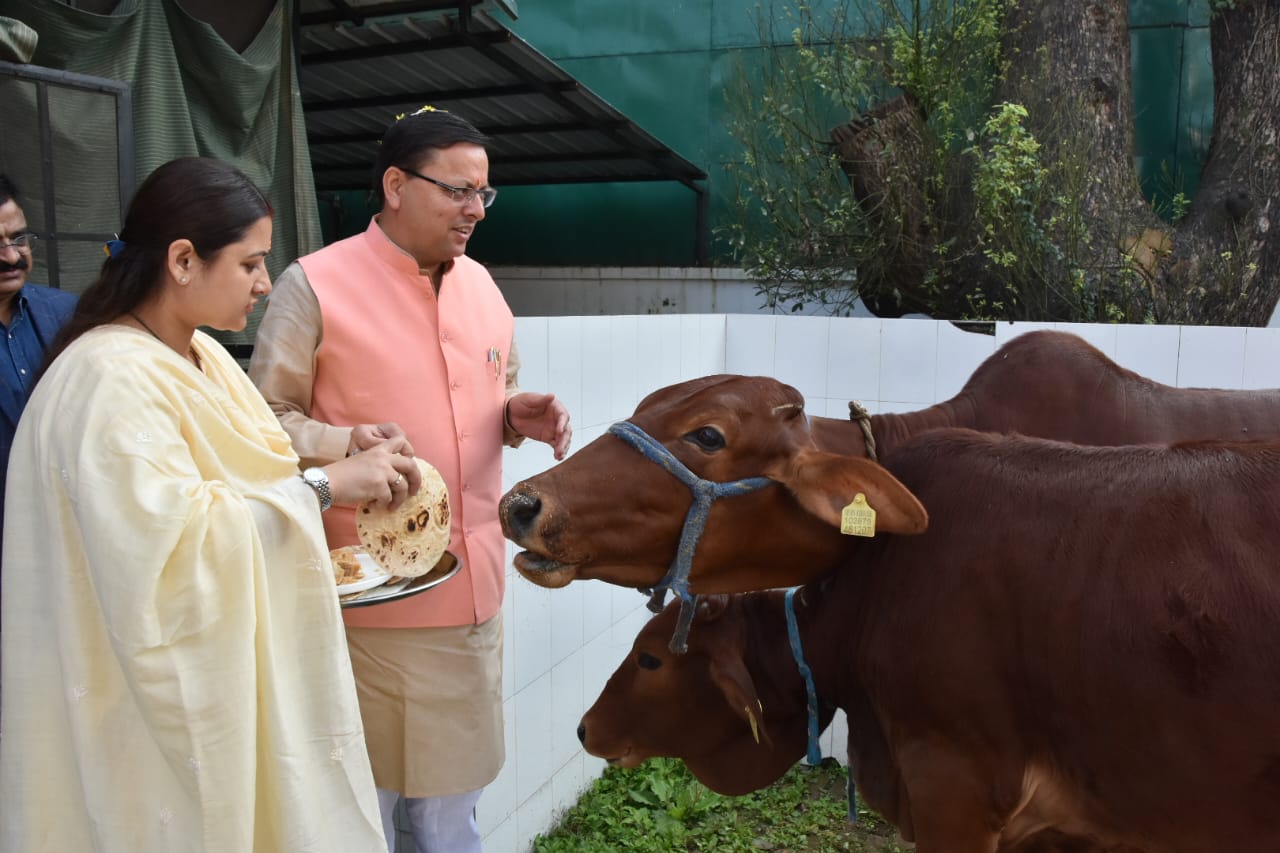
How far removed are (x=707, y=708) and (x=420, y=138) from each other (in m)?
1.45

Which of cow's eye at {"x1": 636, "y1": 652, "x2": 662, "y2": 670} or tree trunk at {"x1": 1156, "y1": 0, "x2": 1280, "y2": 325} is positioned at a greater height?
tree trunk at {"x1": 1156, "y1": 0, "x2": 1280, "y2": 325}

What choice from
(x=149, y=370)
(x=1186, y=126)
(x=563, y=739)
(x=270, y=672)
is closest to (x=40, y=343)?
(x=149, y=370)

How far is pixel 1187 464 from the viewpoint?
2000mm

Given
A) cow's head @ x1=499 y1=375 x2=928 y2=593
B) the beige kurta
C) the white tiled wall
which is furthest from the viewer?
the white tiled wall

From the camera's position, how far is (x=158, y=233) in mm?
1732

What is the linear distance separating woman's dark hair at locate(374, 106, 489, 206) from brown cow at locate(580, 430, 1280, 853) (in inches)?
37.4

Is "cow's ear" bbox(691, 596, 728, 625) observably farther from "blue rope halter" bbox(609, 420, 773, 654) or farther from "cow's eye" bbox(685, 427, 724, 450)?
"cow's eye" bbox(685, 427, 724, 450)

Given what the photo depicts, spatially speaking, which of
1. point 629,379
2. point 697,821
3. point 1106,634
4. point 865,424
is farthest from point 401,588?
point 697,821

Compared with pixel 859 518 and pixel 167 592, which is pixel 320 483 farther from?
pixel 859 518

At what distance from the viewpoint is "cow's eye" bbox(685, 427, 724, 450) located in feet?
7.20

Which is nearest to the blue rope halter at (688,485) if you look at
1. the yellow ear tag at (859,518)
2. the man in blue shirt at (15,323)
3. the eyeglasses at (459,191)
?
the yellow ear tag at (859,518)

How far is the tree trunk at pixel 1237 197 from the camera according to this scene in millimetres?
6035

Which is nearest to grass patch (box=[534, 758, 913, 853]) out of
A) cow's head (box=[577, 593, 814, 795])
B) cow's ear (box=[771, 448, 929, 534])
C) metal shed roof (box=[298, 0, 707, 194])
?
cow's head (box=[577, 593, 814, 795])

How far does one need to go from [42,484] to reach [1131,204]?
6.31 meters
